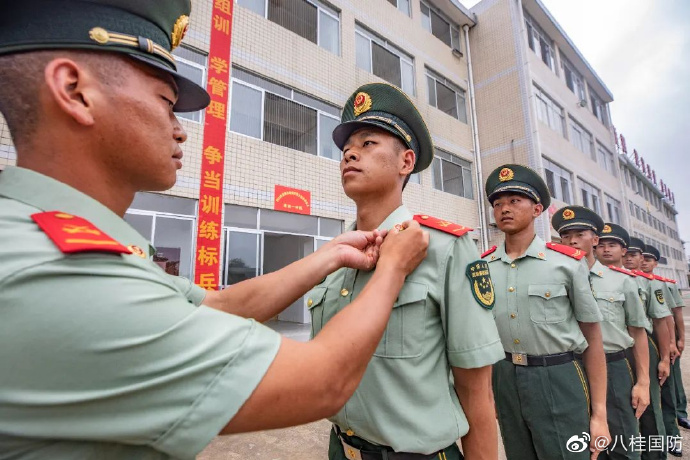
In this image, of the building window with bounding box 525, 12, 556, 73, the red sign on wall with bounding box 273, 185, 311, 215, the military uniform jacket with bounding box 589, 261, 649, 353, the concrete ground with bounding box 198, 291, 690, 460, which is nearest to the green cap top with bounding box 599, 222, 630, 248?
the military uniform jacket with bounding box 589, 261, 649, 353

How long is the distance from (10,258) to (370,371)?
1199mm

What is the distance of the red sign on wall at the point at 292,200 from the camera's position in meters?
7.69

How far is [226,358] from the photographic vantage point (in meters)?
0.64

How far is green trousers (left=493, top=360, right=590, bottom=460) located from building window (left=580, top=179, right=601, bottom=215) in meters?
17.8

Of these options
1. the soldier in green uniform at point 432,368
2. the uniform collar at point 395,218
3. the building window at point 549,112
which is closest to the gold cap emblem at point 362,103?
the soldier in green uniform at point 432,368

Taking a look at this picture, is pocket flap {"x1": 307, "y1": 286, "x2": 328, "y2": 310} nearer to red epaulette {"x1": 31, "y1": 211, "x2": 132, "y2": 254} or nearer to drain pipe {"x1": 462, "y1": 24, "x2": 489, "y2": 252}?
red epaulette {"x1": 31, "y1": 211, "x2": 132, "y2": 254}

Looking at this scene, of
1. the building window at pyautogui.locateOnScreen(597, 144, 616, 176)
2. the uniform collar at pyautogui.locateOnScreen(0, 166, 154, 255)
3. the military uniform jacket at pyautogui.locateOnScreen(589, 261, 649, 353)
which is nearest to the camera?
the uniform collar at pyautogui.locateOnScreen(0, 166, 154, 255)

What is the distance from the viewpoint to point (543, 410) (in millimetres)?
2535

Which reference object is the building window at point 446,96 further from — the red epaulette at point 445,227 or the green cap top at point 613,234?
the red epaulette at point 445,227

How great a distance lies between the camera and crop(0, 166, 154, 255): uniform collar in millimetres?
758

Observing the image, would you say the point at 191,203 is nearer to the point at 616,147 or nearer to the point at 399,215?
the point at 399,215

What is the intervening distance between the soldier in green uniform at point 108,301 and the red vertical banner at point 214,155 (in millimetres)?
5806

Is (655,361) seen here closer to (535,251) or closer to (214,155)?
(535,251)

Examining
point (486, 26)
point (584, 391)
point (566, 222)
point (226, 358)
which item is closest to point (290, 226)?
point (566, 222)
